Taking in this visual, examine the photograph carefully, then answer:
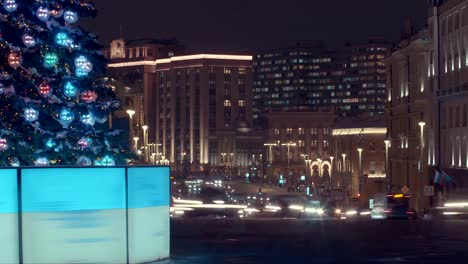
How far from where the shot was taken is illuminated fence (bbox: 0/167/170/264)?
1628 cm

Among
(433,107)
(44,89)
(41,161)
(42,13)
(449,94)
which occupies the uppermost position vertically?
(449,94)

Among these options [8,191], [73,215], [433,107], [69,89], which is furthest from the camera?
[433,107]

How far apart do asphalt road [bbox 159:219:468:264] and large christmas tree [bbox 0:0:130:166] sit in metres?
3.35

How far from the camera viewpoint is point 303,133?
16300cm

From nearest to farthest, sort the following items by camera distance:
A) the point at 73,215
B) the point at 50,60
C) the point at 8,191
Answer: the point at 8,191 < the point at 73,215 < the point at 50,60

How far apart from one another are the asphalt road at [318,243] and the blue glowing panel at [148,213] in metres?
0.75

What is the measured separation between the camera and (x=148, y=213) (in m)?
18.0

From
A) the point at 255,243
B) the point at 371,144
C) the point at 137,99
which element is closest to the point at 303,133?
the point at 371,144

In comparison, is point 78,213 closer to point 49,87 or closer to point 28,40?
point 49,87

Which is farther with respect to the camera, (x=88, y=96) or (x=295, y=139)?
(x=295, y=139)

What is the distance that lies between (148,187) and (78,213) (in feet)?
5.14

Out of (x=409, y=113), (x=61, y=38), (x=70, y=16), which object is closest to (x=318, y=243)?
(x=61, y=38)

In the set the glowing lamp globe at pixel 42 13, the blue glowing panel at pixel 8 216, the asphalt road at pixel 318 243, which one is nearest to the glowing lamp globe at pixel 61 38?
the glowing lamp globe at pixel 42 13

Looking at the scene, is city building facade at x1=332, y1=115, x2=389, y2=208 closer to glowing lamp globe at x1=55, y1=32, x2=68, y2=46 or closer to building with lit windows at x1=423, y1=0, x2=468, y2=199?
building with lit windows at x1=423, y1=0, x2=468, y2=199
